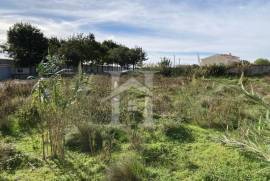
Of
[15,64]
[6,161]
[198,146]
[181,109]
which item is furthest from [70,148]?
[15,64]

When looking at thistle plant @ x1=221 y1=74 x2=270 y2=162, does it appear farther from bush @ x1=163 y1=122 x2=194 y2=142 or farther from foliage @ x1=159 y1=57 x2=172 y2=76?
foliage @ x1=159 y1=57 x2=172 y2=76

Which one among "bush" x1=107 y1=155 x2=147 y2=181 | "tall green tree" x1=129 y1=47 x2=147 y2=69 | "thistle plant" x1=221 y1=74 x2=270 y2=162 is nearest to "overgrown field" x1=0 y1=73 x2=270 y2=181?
"bush" x1=107 y1=155 x2=147 y2=181

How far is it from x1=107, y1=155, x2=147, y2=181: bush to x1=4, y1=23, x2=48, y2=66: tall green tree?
3160 centimetres

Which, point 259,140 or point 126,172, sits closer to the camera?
→ point 259,140

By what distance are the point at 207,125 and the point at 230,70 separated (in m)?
19.0

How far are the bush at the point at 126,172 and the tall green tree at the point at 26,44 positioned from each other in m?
31.6

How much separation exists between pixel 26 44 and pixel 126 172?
1309 inches

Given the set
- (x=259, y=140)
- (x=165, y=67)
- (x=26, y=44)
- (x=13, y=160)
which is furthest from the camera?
(x=26, y=44)

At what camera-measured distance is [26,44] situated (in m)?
35.4

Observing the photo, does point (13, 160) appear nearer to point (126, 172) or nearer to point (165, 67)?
point (126, 172)

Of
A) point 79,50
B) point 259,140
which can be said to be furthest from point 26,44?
point 259,140

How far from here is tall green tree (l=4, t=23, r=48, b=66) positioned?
34.9 m

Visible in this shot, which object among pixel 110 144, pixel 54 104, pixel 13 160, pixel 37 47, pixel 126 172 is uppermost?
pixel 37 47

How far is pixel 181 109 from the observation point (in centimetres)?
856
